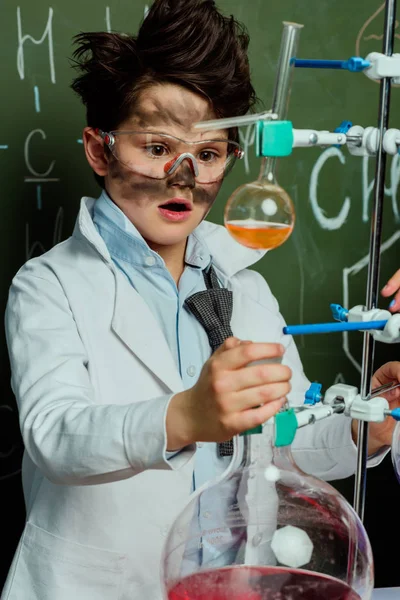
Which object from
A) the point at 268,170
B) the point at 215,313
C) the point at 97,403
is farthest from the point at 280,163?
the point at 268,170

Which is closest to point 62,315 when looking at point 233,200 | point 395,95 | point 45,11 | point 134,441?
point 134,441

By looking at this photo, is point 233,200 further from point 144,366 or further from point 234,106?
point 234,106

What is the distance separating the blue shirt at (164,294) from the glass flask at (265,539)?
0.61 m

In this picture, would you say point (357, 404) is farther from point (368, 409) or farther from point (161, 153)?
point (161, 153)

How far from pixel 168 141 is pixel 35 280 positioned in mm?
287

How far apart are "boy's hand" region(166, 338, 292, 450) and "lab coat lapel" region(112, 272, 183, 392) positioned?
50 cm

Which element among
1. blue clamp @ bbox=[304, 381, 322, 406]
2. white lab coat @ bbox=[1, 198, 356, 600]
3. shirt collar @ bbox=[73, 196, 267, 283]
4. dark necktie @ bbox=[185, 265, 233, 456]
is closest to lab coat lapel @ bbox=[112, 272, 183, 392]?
white lab coat @ bbox=[1, 198, 356, 600]

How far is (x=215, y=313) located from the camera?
1.44 metres

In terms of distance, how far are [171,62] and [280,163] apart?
64cm

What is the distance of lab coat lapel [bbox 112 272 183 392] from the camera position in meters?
1.28

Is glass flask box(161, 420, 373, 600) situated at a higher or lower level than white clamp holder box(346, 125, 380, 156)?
lower

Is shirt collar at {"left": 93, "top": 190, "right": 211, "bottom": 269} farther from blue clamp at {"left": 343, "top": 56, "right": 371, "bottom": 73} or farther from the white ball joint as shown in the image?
the white ball joint

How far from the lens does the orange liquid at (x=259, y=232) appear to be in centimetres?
76

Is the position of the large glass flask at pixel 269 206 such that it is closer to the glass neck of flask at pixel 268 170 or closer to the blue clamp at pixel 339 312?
the glass neck of flask at pixel 268 170
